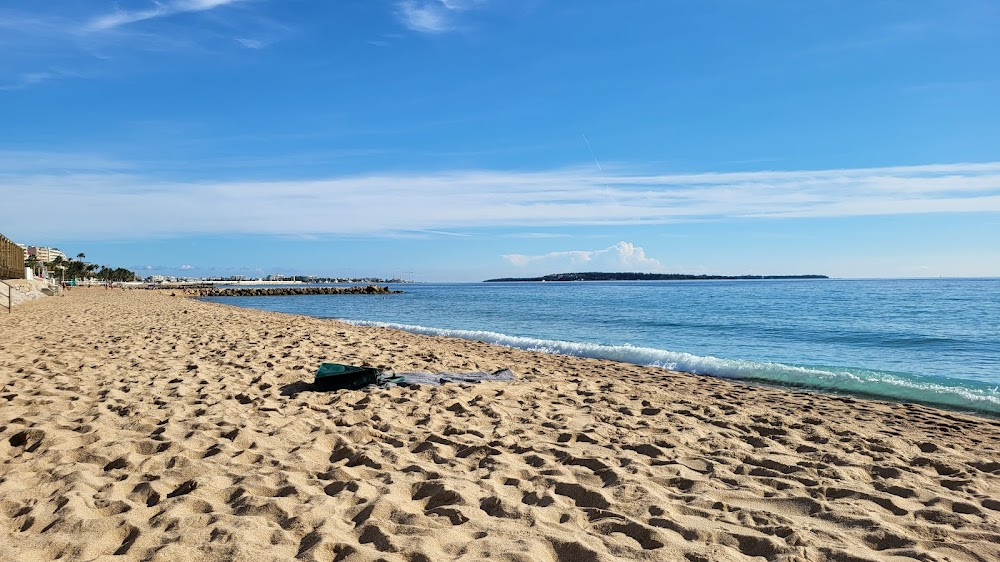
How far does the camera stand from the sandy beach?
3.38 m

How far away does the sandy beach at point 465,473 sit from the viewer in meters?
3.38

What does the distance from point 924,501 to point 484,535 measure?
305 centimetres

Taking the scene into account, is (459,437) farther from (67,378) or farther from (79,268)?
(79,268)

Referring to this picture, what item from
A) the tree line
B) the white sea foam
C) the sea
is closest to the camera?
the white sea foam

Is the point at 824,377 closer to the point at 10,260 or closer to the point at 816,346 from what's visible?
the point at 816,346

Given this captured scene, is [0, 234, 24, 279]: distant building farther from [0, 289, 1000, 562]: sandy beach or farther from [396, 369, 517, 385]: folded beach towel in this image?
[396, 369, 517, 385]: folded beach towel

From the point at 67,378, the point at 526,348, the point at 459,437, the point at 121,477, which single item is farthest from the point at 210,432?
the point at 526,348

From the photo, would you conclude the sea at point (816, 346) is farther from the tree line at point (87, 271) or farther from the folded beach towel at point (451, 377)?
the tree line at point (87, 271)

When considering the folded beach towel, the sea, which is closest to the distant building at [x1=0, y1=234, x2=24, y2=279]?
the sea

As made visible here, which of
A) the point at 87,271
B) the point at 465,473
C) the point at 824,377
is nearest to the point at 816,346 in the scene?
the point at 824,377

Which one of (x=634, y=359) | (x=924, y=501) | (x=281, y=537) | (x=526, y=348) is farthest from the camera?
(x=526, y=348)

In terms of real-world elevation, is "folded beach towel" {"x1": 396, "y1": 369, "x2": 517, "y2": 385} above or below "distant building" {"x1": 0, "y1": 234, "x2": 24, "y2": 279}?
below

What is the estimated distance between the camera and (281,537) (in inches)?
134

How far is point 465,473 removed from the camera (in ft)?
15.1
